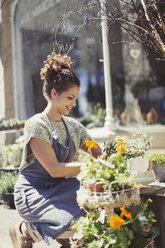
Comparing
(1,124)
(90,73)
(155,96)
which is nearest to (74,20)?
(155,96)

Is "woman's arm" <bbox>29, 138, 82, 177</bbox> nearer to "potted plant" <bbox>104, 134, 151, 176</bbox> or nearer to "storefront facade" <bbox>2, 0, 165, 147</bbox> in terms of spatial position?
"potted plant" <bbox>104, 134, 151, 176</bbox>

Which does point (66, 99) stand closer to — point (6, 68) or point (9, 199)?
point (9, 199)

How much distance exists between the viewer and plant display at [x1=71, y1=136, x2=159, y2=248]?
1.71 m

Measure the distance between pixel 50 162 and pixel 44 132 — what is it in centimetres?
23

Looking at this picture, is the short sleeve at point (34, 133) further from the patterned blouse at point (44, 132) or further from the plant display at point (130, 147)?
the plant display at point (130, 147)

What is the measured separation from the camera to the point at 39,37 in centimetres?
642

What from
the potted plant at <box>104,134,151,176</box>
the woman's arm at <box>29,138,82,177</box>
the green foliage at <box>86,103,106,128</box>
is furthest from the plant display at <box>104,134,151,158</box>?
the green foliage at <box>86,103,106,128</box>

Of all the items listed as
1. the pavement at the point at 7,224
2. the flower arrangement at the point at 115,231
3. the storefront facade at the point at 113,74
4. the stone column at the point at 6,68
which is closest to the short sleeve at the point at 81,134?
the flower arrangement at the point at 115,231

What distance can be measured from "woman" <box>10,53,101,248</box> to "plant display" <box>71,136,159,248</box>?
0.67 ft

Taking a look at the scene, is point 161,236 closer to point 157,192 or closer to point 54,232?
point 157,192

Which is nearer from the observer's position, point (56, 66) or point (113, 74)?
point (56, 66)

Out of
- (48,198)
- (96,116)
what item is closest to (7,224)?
(48,198)

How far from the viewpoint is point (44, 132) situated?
218 cm

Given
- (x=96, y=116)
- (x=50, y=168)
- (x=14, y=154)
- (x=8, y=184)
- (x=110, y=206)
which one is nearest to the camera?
(x=110, y=206)
